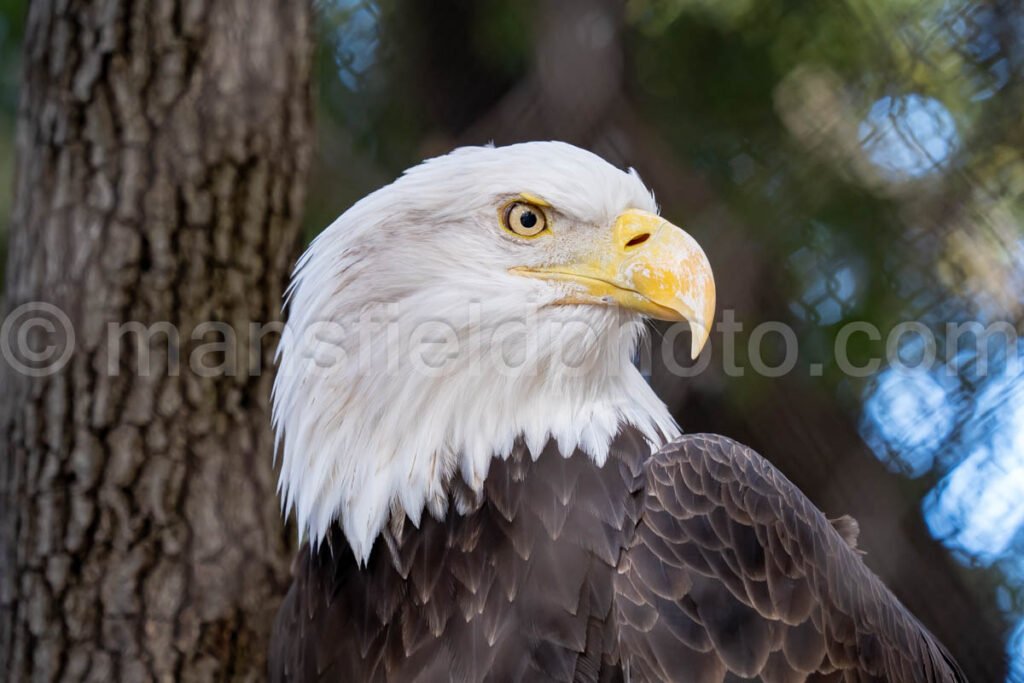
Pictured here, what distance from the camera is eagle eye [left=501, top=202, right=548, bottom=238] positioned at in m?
1.75

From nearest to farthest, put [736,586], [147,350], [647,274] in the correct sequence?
[736,586]
[647,274]
[147,350]

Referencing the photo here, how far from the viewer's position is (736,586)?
1.51 m

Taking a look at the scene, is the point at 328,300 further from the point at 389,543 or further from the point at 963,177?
Result: the point at 963,177

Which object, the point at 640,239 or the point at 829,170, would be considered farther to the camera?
the point at 829,170

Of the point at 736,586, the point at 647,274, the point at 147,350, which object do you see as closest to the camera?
the point at 736,586

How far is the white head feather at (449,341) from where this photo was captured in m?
1.72

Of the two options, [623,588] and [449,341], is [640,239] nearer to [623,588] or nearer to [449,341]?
[449,341]

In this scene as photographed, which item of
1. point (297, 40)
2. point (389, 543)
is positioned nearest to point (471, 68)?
point (297, 40)

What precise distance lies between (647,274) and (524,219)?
0.77 feet

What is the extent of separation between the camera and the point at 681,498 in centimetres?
156

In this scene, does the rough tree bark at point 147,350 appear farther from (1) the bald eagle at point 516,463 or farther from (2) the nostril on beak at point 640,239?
(2) the nostril on beak at point 640,239

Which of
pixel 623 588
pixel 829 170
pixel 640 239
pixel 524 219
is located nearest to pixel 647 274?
pixel 640 239

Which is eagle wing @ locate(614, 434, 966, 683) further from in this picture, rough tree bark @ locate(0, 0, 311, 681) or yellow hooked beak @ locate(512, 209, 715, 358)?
rough tree bark @ locate(0, 0, 311, 681)

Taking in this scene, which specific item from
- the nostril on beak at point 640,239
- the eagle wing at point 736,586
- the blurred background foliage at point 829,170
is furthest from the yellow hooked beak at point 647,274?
the blurred background foliage at point 829,170
